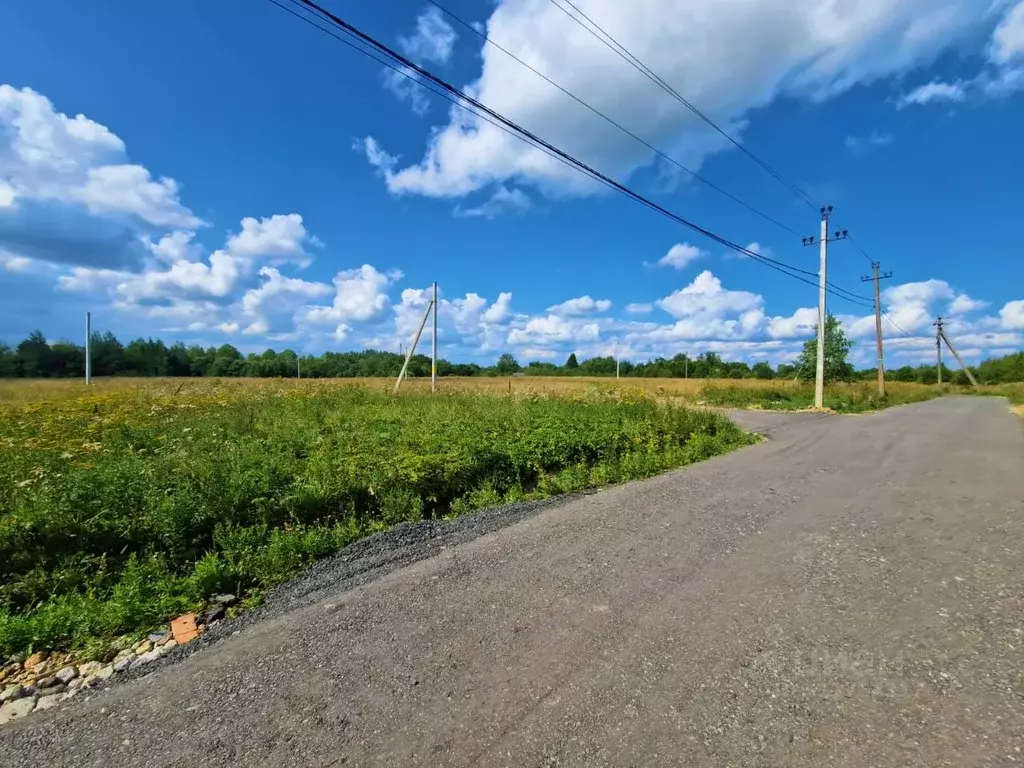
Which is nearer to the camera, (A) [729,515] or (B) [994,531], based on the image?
(B) [994,531]

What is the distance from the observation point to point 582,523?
571 cm

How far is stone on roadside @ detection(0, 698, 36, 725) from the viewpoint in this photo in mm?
2865

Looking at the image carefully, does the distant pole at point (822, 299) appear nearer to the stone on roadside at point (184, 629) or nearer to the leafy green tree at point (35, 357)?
the stone on roadside at point (184, 629)

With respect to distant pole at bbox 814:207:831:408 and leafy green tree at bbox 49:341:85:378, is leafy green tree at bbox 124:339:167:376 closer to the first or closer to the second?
leafy green tree at bbox 49:341:85:378

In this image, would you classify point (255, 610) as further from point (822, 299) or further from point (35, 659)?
point (822, 299)

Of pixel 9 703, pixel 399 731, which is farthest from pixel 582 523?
pixel 9 703

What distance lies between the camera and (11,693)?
10.1 feet

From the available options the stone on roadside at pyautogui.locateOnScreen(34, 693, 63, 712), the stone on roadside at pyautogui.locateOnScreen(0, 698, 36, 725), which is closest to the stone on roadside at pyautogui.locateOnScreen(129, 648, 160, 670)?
the stone on roadside at pyautogui.locateOnScreen(34, 693, 63, 712)

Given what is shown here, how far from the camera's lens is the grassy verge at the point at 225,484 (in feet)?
13.9

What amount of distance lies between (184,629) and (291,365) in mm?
60408

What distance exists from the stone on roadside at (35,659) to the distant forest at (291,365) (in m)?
29.9

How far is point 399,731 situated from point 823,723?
2.06 metres

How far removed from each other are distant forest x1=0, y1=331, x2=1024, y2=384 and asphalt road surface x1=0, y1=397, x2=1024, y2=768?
103ft

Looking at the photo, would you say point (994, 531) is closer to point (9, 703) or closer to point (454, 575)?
point (454, 575)
